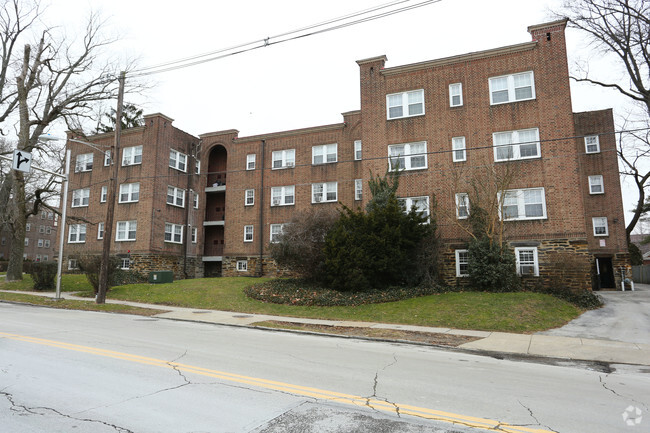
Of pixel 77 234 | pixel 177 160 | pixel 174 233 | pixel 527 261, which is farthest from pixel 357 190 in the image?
pixel 77 234

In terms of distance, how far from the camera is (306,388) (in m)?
6.03

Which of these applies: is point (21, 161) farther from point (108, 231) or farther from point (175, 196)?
point (175, 196)

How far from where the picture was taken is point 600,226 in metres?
28.9

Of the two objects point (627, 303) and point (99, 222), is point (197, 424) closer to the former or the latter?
point (627, 303)

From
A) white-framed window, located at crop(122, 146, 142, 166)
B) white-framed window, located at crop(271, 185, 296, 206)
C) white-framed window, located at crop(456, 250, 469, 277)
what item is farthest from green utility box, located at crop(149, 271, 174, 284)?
white-framed window, located at crop(456, 250, 469, 277)

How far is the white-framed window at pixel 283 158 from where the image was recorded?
30.6 meters

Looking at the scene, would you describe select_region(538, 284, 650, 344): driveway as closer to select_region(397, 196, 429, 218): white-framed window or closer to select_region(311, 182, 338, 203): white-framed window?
select_region(397, 196, 429, 218): white-framed window

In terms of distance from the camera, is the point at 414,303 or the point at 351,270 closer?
the point at 414,303

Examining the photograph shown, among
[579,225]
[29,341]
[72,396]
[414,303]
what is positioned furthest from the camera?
[579,225]

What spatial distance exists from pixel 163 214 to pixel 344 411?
28.4 m

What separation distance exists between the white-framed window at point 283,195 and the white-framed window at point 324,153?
265 centimetres

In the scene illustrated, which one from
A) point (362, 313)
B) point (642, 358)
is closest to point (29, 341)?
point (362, 313)

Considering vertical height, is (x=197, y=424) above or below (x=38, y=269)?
below

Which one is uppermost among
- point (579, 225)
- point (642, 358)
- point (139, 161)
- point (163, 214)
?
point (139, 161)
